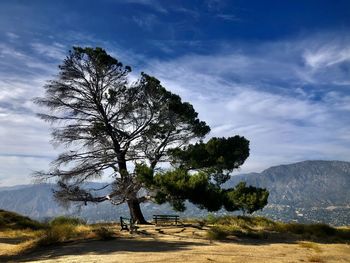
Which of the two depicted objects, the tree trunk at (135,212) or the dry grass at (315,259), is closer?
the dry grass at (315,259)

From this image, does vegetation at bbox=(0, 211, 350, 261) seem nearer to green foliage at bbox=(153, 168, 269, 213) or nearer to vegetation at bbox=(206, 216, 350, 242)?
vegetation at bbox=(206, 216, 350, 242)

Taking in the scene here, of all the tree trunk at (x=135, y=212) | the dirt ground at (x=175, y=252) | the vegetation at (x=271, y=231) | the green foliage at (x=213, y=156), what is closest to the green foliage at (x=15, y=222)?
the tree trunk at (x=135, y=212)

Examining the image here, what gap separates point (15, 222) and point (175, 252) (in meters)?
22.0

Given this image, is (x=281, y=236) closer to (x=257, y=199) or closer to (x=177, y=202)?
(x=257, y=199)

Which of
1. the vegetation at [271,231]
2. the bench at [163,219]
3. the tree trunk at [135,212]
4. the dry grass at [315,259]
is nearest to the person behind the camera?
the dry grass at [315,259]

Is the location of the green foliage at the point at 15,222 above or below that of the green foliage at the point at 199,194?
below

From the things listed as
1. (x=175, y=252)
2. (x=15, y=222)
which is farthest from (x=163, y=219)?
(x=175, y=252)

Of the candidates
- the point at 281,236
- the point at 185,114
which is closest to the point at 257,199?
the point at 281,236

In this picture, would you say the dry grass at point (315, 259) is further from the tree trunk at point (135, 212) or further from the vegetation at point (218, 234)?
the tree trunk at point (135, 212)

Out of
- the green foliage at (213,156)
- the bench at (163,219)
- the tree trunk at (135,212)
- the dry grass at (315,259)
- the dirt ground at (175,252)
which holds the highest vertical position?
the green foliage at (213,156)

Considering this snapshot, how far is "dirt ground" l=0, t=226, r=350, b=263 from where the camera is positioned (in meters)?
13.5

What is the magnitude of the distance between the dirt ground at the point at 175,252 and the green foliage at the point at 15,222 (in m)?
11.7

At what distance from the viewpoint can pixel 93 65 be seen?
27.8 meters

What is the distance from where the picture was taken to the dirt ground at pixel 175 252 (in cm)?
1355
